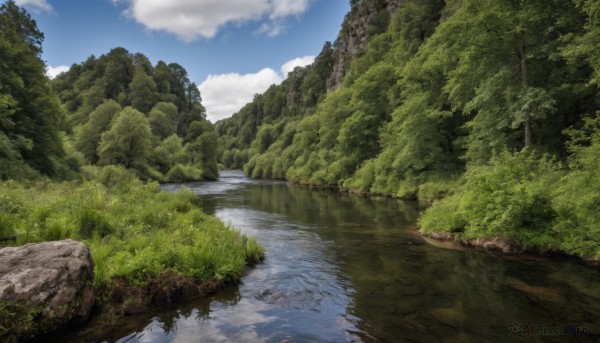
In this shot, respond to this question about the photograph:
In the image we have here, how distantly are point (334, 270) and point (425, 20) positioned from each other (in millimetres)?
65266

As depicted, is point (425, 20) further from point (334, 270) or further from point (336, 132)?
point (334, 270)

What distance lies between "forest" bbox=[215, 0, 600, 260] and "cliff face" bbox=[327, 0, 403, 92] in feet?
137

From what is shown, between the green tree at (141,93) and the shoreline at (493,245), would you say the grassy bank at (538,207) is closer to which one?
the shoreline at (493,245)

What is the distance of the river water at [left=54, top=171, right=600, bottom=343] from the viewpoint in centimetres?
762

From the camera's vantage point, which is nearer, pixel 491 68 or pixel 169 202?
pixel 169 202

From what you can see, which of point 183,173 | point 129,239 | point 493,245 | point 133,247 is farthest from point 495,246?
point 183,173

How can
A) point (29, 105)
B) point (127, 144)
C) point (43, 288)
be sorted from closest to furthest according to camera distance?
point (43, 288)
point (29, 105)
point (127, 144)

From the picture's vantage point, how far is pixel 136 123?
6153 centimetres

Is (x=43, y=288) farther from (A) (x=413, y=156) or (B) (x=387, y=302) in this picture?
(A) (x=413, y=156)

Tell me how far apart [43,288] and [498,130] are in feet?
82.4

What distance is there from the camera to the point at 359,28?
101188 millimetres

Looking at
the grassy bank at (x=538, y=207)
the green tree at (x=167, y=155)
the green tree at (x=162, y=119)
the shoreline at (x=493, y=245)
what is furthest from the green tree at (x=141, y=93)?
the grassy bank at (x=538, y=207)

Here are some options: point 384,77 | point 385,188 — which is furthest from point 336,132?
point 385,188

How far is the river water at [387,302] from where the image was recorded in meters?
7.62
